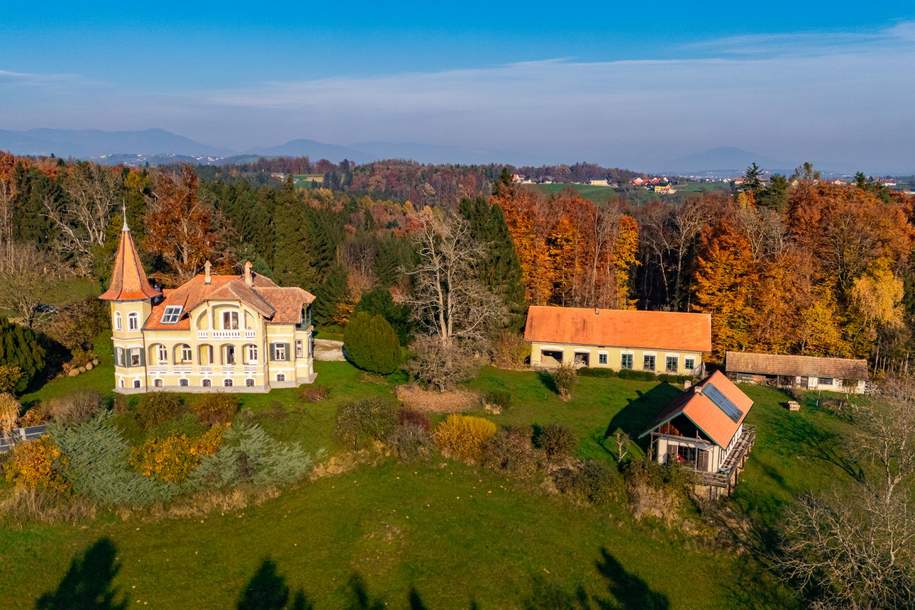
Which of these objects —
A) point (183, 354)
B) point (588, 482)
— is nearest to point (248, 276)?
point (183, 354)

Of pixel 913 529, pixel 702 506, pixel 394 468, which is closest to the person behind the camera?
pixel 913 529

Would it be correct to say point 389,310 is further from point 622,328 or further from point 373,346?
point 622,328

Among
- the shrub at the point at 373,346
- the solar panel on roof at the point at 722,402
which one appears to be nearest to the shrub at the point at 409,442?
the shrub at the point at 373,346

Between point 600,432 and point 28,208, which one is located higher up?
point 28,208

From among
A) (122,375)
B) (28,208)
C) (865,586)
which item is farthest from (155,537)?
(28,208)

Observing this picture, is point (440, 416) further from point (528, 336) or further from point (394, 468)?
point (528, 336)

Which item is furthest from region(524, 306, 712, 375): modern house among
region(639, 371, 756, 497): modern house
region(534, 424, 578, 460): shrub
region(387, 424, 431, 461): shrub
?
region(387, 424, 431, 461): shrub

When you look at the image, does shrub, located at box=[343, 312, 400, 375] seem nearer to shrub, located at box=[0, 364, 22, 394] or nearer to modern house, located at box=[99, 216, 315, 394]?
modern house, located at box=[99, 216, 315, 394]
